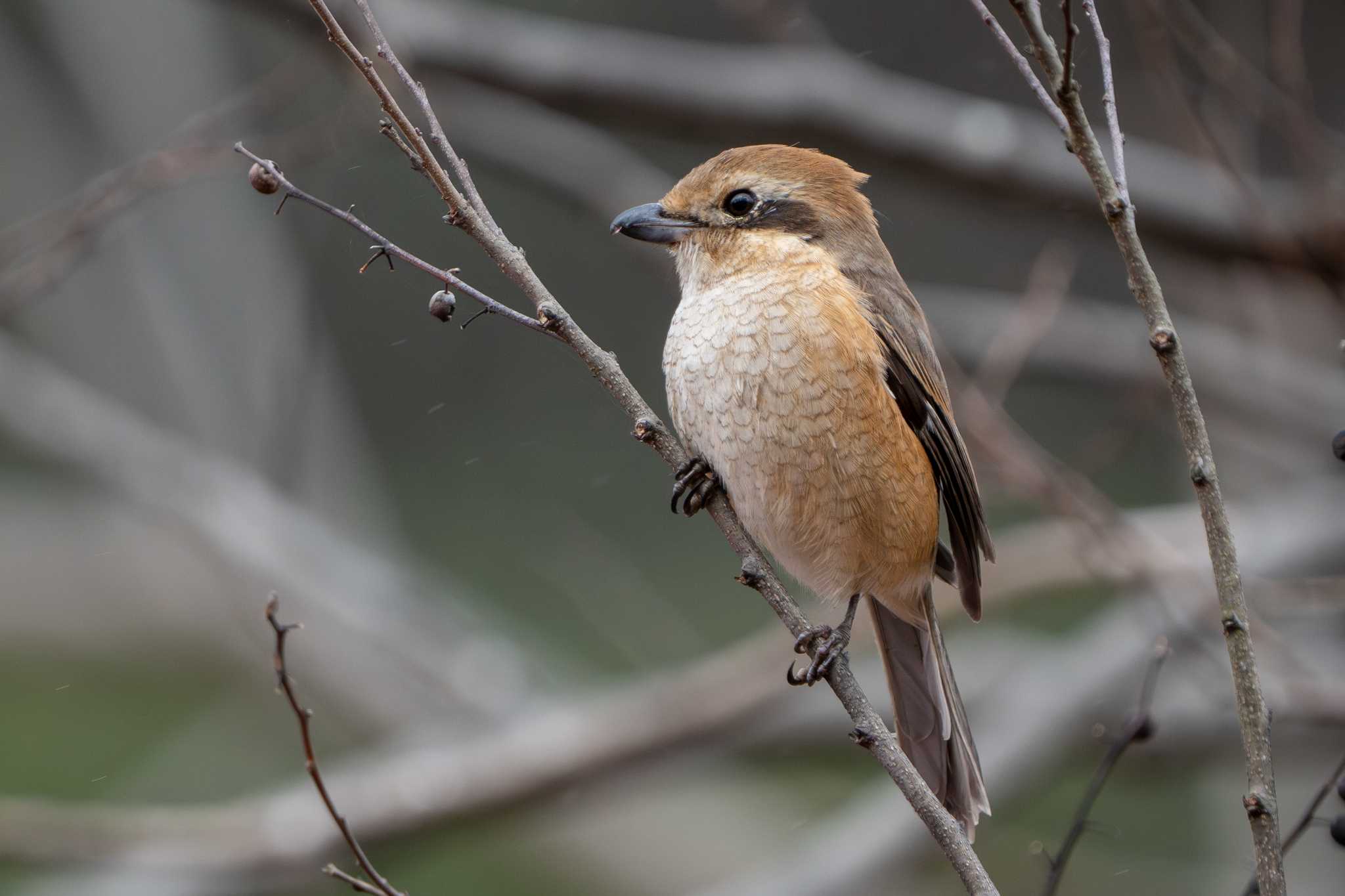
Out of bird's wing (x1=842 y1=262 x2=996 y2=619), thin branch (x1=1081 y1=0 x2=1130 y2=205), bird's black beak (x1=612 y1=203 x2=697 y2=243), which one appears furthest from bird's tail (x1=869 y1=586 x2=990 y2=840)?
thin branch (x1=1081 y1=0 x2=1130 y2=205)

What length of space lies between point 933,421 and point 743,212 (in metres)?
0.70

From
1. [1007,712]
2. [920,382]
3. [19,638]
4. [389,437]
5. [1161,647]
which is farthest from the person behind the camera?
[389,437]

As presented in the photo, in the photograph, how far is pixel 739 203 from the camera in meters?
3.29

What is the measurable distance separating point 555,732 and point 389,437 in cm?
406

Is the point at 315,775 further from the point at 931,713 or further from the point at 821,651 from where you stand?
the point at 931,713

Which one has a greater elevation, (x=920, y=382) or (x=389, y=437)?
(x=389, y=437)

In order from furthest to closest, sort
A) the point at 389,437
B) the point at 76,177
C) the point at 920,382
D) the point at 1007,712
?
the point at 389,437 < the point at 76,177 < the point at 1007,712 < the point at 920,382

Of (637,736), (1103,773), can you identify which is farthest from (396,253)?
(637,736)

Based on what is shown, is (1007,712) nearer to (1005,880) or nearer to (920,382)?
(1005,880)

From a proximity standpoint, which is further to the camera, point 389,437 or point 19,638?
point 389,437

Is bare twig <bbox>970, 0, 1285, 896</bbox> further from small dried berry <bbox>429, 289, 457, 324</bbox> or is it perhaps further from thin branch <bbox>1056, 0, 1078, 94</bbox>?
small dried berry <bbox>429, 289, 457, 324</bbox>

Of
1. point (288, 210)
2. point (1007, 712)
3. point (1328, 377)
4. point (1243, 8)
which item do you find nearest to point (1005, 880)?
point (1007, 712)

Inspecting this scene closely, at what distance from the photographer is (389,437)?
8930 millimetres

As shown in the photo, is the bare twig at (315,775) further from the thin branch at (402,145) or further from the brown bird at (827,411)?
the brown bird at (827,411)
